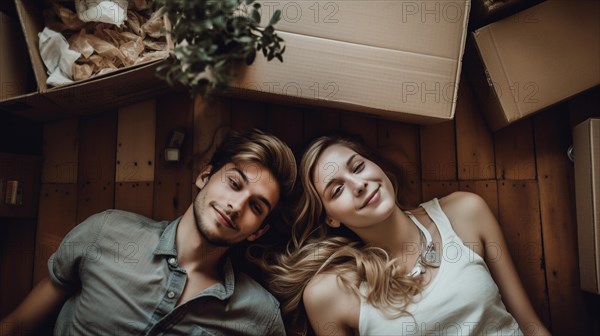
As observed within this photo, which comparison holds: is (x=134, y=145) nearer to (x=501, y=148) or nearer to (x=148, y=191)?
(x=148, y=191)

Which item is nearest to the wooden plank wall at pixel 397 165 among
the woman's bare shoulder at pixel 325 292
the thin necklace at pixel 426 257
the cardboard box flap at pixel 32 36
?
the thin necklace at pixel 426 257

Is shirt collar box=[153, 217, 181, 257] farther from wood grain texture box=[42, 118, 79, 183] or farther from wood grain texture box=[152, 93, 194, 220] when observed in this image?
wood grain texture box=[42, 118, 79, 183]

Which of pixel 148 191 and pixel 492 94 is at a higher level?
pixel 492 94

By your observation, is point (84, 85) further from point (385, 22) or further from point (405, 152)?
point (405, 152)

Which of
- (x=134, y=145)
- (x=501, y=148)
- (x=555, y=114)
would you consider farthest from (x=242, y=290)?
(x=555, y=114)

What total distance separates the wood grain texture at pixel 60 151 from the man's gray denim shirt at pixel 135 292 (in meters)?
0.39

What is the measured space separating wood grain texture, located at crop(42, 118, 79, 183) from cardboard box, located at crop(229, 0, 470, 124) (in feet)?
2.61

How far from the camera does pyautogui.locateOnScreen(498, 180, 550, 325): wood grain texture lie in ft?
5.36

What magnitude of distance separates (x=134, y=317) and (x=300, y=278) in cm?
57

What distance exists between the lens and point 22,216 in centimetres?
158

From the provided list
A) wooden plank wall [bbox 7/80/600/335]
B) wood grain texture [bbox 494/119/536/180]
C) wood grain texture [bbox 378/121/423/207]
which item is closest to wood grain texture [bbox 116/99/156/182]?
wooden plank wall [bbox 7/80/600/335]

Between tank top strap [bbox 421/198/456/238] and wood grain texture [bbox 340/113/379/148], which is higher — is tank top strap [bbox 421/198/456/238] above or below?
below

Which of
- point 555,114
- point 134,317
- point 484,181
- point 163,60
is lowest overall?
point 134,317

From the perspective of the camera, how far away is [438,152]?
1.70 meters
